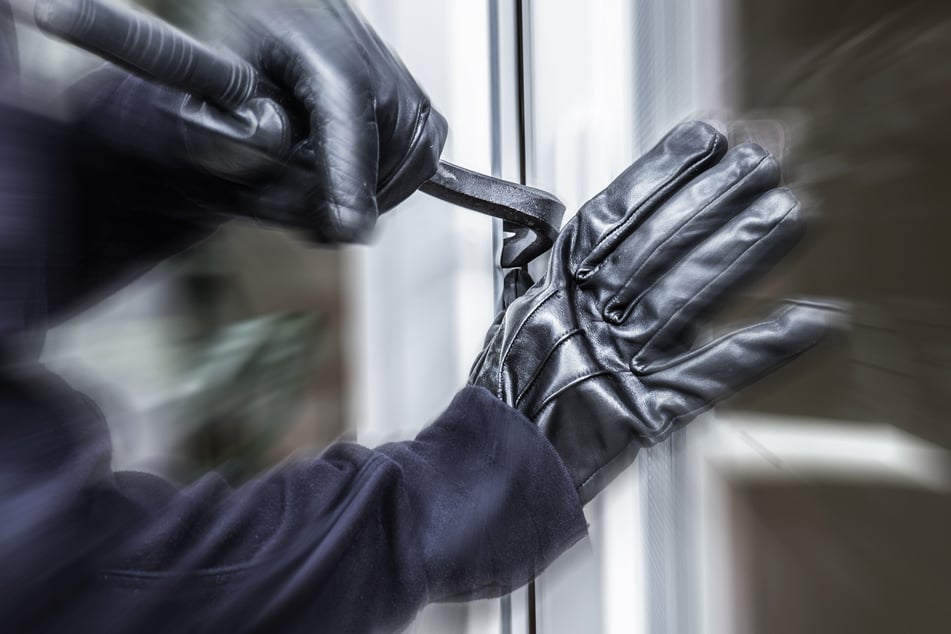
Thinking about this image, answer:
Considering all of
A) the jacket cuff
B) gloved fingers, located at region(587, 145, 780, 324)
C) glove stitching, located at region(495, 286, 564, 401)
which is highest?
gloved fingers, located at region(587, 145, 780, 324)

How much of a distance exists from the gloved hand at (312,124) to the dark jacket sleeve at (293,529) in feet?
0.41

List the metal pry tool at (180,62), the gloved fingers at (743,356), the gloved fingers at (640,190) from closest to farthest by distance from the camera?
the metal pry tool at (180,62) → the gloved fingers at (743,356) → the gloved fingers at (640,190)

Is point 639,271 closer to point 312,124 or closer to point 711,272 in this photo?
point 711,272

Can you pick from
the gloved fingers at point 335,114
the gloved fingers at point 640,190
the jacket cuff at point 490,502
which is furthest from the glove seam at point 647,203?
the gloved fingers at point 335,114

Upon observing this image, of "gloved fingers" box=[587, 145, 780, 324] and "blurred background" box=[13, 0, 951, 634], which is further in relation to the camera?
"gloved fingers" box=[587, 145, 780, 324]

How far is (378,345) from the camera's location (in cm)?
49

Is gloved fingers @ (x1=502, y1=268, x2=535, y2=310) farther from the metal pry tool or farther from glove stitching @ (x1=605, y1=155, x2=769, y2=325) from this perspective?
the metal pry tool

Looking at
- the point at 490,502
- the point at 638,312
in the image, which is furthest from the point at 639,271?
the point at 490,502

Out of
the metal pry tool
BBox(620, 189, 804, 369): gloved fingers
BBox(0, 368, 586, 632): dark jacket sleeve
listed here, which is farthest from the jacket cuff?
the metal pry tool

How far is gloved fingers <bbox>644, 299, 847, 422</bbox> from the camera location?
0.33 meters

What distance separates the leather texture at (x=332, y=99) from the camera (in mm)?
284

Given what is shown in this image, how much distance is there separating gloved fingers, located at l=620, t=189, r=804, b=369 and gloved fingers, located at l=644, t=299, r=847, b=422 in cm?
2

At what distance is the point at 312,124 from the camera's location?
0.94ft

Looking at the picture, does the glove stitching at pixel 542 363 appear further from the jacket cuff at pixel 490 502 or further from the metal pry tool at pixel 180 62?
the metal pry tool at pixel 180 62
